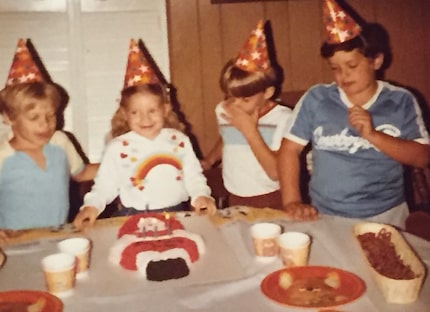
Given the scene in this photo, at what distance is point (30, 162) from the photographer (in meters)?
1.98

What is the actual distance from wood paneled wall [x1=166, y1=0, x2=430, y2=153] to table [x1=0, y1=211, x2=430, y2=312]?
1.54m

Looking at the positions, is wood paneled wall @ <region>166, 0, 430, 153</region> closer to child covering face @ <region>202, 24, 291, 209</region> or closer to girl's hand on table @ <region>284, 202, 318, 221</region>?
child covering face @ <region>202, 24, 291, 209</region>

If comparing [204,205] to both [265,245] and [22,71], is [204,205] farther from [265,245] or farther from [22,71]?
[22,71]

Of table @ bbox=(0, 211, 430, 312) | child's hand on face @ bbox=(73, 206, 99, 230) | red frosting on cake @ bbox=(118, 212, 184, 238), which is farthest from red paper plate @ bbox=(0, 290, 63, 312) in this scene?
child's hand on face @ bbox=(73, 206, 99, 230)

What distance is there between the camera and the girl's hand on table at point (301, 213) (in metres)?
1.63

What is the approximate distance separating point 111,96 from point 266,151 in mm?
1193

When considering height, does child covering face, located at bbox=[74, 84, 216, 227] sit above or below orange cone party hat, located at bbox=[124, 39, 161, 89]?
below

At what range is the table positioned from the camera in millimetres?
1151

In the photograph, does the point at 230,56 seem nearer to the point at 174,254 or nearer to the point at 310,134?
the point at 310,134

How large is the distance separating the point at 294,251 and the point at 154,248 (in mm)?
308

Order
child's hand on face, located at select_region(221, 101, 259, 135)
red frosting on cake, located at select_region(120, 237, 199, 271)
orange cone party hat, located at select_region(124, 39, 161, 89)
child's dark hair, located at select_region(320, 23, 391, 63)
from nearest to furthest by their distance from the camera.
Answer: red frosting on cake, located at select_region(120, 237, 199, 271) < child's dark hair, located at select_region(320, 23, 391, 63) < orange cone party hat, located at select_region(124, 39, 161, 89) < child's hand on face, located at select_region(221, 101, 259, 135)

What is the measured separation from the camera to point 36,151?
202cm

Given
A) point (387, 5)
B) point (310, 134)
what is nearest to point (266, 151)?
point (310, 134)

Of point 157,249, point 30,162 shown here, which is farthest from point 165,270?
point 30,162
